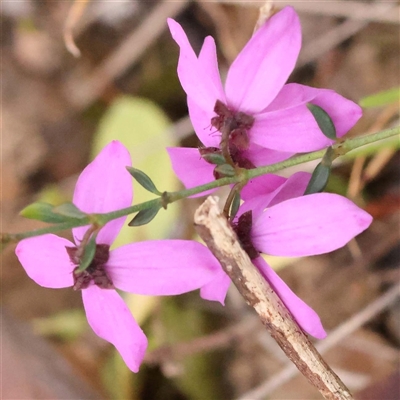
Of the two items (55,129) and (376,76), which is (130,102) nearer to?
(55,129)

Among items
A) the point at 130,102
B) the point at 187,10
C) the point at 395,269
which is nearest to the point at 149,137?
the point at 130,102

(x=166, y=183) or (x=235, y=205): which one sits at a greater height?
(x=166, y=183)

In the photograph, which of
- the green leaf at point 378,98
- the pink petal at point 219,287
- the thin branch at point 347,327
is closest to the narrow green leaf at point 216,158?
the pink petal at point 219,287

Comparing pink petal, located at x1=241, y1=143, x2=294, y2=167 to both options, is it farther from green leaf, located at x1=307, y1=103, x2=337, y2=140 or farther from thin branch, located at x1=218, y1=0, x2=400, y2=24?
thin branch, located at x1=218, y1=0, x2=400, y2=24

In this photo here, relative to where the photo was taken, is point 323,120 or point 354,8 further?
point 354,8

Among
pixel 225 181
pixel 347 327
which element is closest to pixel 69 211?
pixel 225 181

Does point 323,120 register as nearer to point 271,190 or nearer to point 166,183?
point 271,190
